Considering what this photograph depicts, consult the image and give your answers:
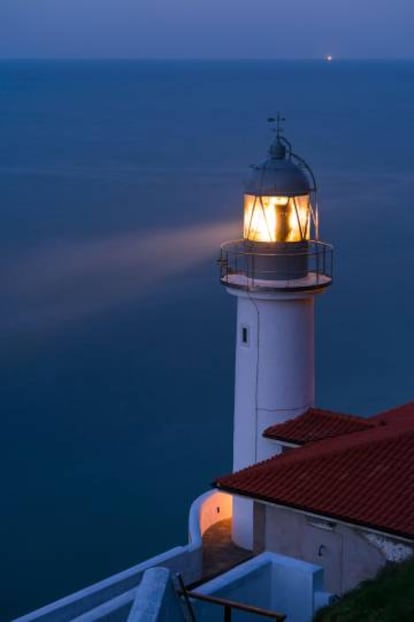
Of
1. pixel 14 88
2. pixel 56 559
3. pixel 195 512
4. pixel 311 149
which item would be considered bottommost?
pixel 56 559

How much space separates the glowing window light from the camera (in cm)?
1136

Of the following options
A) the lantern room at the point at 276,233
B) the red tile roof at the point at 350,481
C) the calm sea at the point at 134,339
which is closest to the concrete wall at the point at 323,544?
the red tile roof at the point at 350,481

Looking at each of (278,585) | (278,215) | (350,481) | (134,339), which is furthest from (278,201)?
(134,339)

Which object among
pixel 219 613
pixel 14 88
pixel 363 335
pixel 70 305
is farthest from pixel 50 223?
pixel 14 88

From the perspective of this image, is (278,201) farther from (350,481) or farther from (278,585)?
(278,585)

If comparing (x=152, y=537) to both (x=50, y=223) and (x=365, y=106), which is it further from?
(x=365, y=106)

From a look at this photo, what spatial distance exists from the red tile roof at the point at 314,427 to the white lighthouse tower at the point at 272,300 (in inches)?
9.3

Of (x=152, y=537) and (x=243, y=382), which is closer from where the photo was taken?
(x=243, y=382)

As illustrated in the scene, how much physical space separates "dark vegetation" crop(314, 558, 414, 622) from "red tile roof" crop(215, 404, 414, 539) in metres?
2.33

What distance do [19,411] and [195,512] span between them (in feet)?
33.5

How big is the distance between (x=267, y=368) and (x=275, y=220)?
57.3 inches

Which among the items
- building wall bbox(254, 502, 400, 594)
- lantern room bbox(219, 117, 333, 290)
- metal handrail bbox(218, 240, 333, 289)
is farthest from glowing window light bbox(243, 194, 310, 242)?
building wall bbox(254, 502, 400, 594)

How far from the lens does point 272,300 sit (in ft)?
36.8

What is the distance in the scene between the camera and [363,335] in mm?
26078
